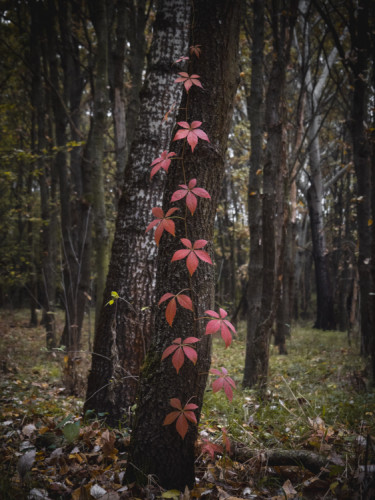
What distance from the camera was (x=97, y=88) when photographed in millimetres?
4961

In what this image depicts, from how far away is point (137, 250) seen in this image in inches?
112

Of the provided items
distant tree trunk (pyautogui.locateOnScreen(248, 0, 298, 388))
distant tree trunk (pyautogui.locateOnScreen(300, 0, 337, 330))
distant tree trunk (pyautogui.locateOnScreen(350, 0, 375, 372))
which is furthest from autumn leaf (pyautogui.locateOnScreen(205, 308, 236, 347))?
A: distant tree trunk (pyautogui.locateOnScreen(300, 0, 337, 330))

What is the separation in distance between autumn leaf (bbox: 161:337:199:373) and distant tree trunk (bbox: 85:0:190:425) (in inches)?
46.7

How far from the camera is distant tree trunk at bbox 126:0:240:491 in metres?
1.66

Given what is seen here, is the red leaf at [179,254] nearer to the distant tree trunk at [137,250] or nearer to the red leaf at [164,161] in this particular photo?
the red leaf at [164,161]

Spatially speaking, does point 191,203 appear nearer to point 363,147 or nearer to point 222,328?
point 222,328

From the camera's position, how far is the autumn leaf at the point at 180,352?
1422 mm

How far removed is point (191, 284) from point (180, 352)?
363 mm

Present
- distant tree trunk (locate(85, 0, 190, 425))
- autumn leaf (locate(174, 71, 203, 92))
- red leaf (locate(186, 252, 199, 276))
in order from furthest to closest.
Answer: distant tree trunk (locate(85, 0, 190, 425)), autumn leaf (locate(174, 71, 203, 92)), red leaf (locate(186, 252, 199, 276))

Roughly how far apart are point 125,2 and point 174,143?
491cm

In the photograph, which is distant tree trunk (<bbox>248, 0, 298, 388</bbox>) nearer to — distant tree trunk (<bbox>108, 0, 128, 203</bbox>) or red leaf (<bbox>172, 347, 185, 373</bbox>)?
distant tree trunk (<bbox>108, 0, 128, 203</bbox>)

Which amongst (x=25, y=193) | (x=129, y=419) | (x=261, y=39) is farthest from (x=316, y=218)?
(x=25, y=193)

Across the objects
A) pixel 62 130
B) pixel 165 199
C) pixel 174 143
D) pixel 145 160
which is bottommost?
pixel 165 199

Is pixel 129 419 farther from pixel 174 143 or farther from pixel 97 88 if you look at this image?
pixel 97 88
